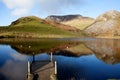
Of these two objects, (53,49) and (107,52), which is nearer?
(107,52)

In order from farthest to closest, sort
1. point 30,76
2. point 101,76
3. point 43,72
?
point 101,76, point 43,72, point 30,76

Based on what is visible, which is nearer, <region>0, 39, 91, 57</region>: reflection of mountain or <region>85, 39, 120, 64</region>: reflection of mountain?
<region>85, 39, 120, 64</region>: reflection of mountain

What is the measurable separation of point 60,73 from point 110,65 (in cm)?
1858

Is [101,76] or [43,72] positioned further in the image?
[101,76]

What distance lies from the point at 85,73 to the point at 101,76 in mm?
A: 3186

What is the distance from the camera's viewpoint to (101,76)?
147 ft

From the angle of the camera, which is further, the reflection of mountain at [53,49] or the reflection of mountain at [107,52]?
the reflection of mountain at [53,49]

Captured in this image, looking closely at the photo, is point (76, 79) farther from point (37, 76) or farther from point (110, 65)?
point (110, 65)

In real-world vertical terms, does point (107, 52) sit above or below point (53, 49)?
below

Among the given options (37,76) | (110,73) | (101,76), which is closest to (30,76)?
(37,76)

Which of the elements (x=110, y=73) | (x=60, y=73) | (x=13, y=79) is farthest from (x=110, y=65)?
(x=13, y=79)

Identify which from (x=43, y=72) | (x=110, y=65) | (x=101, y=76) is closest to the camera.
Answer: (x=43, y=72)

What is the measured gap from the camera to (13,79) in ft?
131

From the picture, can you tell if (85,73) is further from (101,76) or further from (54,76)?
(54,76)
